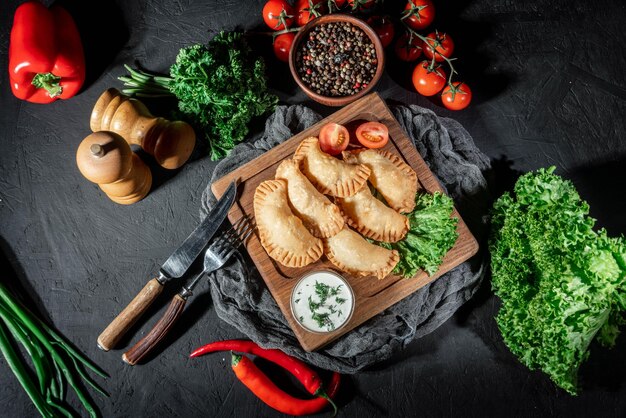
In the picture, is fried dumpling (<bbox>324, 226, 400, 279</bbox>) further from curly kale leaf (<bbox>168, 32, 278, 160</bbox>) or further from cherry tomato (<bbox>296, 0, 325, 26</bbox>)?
cherry tomato (<bbox>296, 0, 325, 26</bbox>)

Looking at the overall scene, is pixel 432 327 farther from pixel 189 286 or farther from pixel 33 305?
pixel 33 305

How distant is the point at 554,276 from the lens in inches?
121

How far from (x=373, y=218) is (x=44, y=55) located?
2495mm

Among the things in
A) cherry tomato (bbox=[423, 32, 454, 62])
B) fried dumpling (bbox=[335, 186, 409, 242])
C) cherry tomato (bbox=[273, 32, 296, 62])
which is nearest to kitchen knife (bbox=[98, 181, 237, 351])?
fried dumpling (bbox=[335, 186, 409, 242])

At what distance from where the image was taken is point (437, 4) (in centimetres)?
397

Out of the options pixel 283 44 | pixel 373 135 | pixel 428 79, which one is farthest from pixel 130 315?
pixel 428 79

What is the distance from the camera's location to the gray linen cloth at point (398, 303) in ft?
11.5

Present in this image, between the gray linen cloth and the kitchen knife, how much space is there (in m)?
0.18

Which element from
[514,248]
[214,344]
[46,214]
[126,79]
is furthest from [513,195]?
[46,214]

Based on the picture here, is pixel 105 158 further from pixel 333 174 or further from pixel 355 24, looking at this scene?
pixel 355 24

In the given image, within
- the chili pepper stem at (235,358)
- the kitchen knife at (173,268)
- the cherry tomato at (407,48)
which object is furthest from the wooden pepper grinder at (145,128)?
the cherry tomato at (407,48)

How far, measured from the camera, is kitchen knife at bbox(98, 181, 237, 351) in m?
3.43

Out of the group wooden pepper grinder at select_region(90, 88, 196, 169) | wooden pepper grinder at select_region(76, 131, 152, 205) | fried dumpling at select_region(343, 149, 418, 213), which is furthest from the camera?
wooden pepper grinder at select_region(90, 88, 196, 169)

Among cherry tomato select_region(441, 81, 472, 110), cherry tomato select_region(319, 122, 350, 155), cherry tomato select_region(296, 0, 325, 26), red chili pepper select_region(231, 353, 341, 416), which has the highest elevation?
cherry tomato select_region(296, 0, 325, 26)
